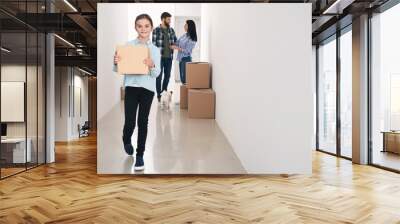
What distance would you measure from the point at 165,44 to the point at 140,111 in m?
1.06

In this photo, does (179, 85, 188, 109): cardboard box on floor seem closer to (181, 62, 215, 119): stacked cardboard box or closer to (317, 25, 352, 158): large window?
(181, 62, 215, 119): stacked cardboard box

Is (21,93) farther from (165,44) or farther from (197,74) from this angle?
(197,74)

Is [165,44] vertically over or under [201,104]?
over

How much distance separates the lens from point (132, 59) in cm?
598

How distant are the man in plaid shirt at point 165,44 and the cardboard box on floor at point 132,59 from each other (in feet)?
0.83

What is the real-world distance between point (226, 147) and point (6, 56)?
3708 mm

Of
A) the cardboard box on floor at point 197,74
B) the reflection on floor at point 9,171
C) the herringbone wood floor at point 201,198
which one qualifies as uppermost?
the cardboard box on floor at point 197,74

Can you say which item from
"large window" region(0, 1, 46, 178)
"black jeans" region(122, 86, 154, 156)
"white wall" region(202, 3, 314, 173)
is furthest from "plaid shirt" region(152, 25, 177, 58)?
"large window" region(0, 1, 46, 178)

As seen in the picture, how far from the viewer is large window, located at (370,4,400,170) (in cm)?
718

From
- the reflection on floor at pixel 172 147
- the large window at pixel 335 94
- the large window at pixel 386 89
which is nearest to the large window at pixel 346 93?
the large window at pixel 335 94

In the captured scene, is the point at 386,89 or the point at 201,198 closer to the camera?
the point at 201,198

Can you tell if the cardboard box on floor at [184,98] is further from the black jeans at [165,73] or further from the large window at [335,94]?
the large window at [335,94]

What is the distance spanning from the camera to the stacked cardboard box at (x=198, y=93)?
623 cm

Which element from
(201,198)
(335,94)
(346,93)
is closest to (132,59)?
(201,198)
